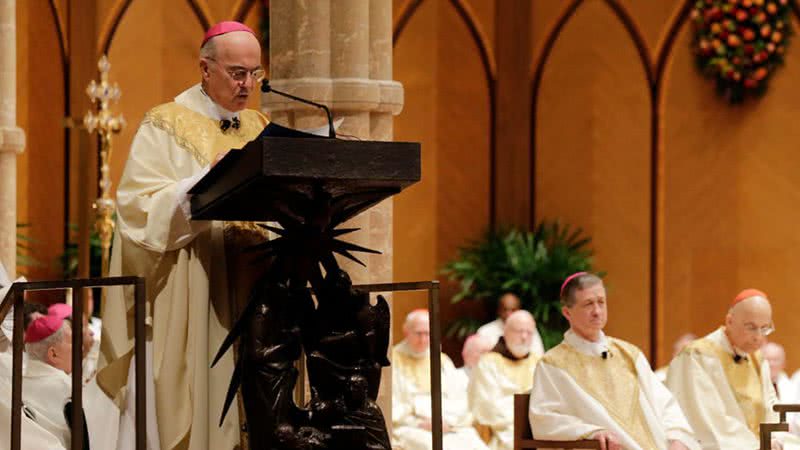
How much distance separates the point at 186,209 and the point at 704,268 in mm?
8071

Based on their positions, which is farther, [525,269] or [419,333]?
[525,269]

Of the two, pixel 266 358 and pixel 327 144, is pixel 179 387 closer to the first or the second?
pixel 266 358

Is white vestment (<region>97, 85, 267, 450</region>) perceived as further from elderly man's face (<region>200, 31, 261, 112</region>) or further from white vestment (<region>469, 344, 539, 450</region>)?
white vestment (<region>469, 344, 539, 450</region>)

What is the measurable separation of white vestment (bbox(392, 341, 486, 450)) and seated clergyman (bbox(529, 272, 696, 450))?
208 cm

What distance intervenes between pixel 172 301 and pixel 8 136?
4334 millimetres

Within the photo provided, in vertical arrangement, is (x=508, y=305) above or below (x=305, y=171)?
below

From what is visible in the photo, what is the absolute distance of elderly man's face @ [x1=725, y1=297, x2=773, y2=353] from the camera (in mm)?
7781

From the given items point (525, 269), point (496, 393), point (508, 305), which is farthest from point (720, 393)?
point (525, 269)

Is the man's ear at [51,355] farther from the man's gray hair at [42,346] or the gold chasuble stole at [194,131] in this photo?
the gold chasuble stole at [194,131]

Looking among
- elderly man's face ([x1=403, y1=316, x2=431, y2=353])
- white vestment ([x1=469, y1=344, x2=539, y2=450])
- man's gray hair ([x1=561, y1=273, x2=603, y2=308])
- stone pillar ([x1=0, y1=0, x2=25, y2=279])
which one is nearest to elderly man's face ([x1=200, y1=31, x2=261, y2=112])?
man's gray hair ([x1=561, y1=273, x2=603, y2=308])

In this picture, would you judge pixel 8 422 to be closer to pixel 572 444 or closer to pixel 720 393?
pixel 572 444

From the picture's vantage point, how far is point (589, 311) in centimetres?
687

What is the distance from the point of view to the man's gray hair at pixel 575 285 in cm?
682

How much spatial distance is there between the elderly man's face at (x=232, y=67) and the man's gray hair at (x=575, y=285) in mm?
2744
